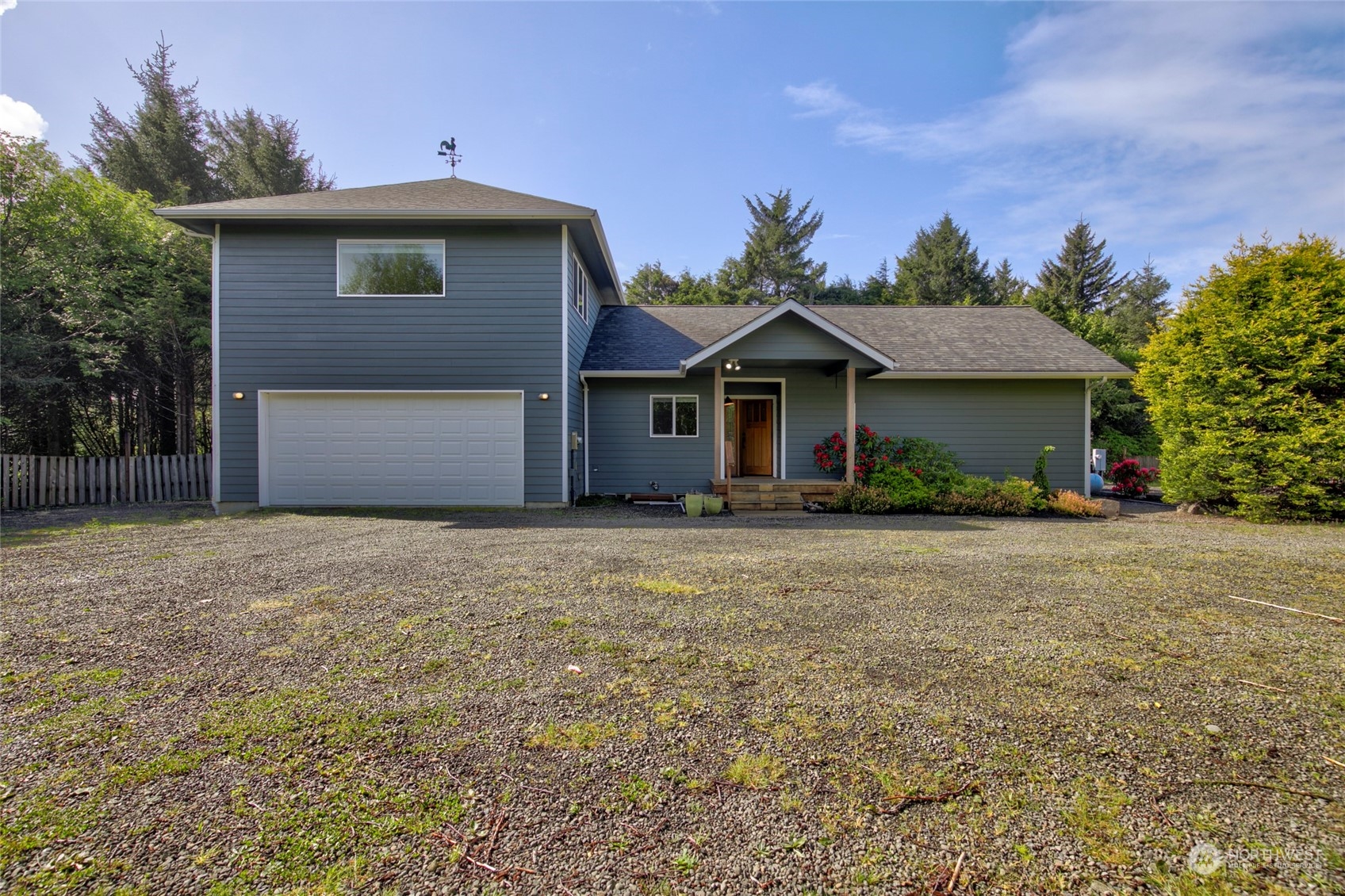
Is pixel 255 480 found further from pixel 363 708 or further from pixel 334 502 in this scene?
pixel 363 708

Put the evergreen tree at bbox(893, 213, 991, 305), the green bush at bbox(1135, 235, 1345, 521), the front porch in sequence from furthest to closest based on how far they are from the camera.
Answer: the evergreen tree at bbox(893, 213, 991, 305), the front porch, the green bush at bbox(1135, 235, 1345, 521)

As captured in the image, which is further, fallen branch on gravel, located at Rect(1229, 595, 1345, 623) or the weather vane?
the weather vane

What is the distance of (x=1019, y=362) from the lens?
11.0 m

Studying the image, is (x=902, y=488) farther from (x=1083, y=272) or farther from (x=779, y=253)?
(x=1083, y=272)

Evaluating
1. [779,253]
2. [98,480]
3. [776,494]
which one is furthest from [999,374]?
[779,253]

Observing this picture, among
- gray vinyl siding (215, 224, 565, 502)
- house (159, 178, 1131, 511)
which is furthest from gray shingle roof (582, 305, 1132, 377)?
gray vinyl siding (215, 224, 565, 502)

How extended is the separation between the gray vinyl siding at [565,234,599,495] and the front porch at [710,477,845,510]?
2.91 m

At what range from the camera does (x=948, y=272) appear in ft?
106

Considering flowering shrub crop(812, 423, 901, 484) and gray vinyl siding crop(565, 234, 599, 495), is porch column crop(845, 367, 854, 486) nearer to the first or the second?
flowering shrub crop(812, 423, 901, 484)

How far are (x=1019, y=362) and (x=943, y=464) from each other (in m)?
2.89

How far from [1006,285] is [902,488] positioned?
31.9 m

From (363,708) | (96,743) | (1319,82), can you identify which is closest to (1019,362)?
(1319,82)

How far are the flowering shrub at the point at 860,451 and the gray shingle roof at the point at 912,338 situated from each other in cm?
146

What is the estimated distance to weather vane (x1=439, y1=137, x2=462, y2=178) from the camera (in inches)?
443
